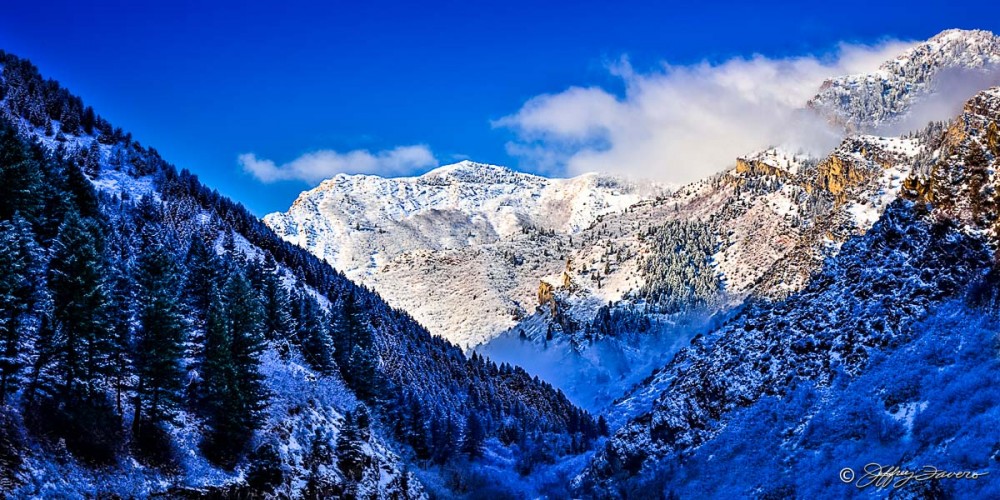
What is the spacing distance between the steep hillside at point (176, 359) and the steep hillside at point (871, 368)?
2624 centimetres

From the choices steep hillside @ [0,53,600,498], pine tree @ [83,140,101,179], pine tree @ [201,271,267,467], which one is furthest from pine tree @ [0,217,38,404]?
pine tree @ [83,140,101,179]

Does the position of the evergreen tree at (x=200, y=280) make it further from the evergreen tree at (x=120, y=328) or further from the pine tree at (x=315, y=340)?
the pine tree at (x=315, y=340)

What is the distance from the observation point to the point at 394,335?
138 metres

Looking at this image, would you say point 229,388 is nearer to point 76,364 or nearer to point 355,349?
point 76,364

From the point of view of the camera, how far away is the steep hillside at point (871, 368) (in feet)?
235

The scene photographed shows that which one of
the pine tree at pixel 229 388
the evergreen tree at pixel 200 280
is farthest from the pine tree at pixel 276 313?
the pine tree at pixel 229 388

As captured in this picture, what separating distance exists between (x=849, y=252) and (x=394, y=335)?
74.8 m

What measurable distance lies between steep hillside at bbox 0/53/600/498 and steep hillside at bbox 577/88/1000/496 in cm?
2624

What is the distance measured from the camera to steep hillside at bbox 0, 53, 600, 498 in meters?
47.5

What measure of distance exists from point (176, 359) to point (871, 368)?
231ft

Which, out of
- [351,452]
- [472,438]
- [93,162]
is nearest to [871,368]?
[472,438]

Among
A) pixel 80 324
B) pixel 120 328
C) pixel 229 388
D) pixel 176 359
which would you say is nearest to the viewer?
pixel 80 324

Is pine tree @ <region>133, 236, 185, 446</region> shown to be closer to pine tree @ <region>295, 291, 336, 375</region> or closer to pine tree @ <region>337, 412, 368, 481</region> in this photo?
pine tree @ <region>337, 412, 368, 481</region>

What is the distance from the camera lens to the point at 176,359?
54.5 m
